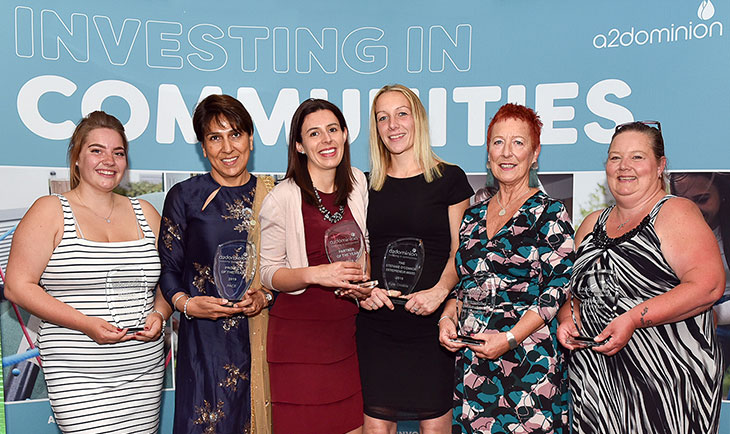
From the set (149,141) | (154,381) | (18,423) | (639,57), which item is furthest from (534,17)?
(18,423)

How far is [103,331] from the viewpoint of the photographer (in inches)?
80.4

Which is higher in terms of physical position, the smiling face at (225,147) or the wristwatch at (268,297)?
the smiling face at (225,147)

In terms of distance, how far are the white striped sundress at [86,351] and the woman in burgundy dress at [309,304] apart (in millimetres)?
596

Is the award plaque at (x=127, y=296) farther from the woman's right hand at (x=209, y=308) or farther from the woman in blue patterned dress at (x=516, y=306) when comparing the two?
the woman in blue patterned dress at (x=516, y=306)

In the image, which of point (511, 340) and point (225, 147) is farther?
point (225, 147)

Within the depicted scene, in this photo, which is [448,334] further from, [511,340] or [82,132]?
[82,132]

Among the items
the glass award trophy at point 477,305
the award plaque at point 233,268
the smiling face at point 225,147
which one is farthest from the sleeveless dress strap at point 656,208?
the smiling face at point 225,147

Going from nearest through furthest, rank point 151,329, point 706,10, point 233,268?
1. point 233,268
2. point 151,329
3. point 706,10

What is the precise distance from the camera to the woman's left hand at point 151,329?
209 centimetres

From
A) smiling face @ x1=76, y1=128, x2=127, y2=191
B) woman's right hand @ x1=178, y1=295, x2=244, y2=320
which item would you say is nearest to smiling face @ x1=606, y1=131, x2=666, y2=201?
woman's right hand @ x1=178, y1=295, x2=244, y2=320

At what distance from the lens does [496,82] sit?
321 centimetres

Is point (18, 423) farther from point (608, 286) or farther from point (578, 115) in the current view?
point (578, 115)

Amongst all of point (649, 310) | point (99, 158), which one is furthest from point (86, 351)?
point (649, 310)

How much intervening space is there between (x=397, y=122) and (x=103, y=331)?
1.53 metres
